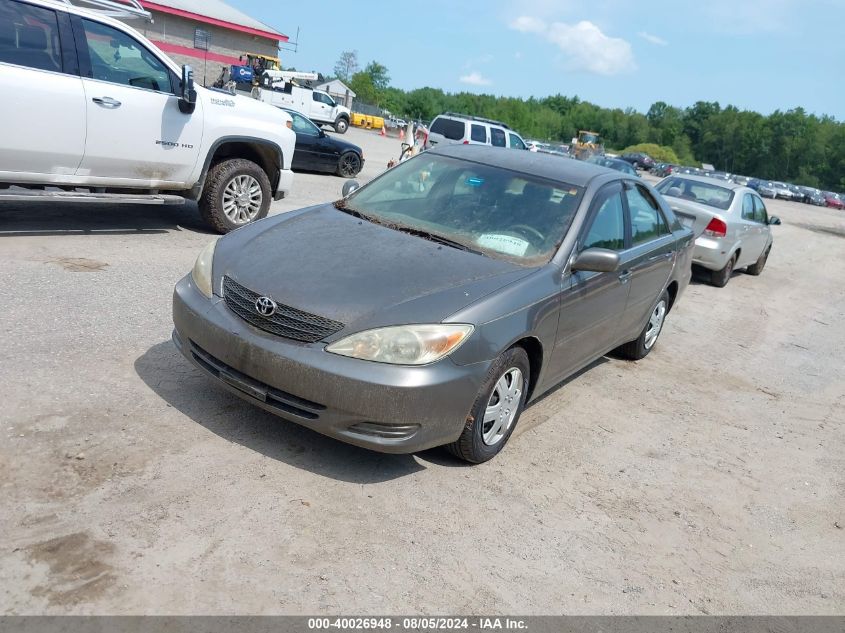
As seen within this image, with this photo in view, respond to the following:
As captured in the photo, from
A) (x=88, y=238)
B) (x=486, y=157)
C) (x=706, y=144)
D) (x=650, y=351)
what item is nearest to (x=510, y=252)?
(x=486, y=157)

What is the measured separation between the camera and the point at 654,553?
378 cm

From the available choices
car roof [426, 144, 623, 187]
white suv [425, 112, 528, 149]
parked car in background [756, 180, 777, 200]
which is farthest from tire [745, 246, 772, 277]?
parked car in background [756, 180, 777, 200]

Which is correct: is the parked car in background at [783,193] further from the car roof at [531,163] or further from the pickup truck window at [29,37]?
the pickup truck window at [29,37]

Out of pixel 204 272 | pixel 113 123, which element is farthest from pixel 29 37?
pixel 204 272

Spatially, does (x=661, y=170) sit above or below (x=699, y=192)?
below

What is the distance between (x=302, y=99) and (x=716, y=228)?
3041 centimetres

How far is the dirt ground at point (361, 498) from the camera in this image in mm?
3062

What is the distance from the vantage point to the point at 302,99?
38250 mm

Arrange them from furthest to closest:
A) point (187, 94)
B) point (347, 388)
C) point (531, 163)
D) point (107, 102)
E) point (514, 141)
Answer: point (514, 141) < point (187, 94) < point (107, 102) < point (531, 163) < point (347, 388)

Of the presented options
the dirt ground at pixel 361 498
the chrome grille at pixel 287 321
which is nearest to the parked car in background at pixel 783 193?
the dirt ground at pixel 361 498

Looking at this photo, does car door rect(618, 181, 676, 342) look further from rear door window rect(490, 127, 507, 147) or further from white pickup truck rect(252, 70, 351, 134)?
white pickup truck rect(252, 70, 351, 134)

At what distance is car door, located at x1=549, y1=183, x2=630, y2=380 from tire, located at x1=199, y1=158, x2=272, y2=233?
4.36m

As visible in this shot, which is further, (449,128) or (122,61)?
(449,128)

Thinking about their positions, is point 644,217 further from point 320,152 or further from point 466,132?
point 466,132
